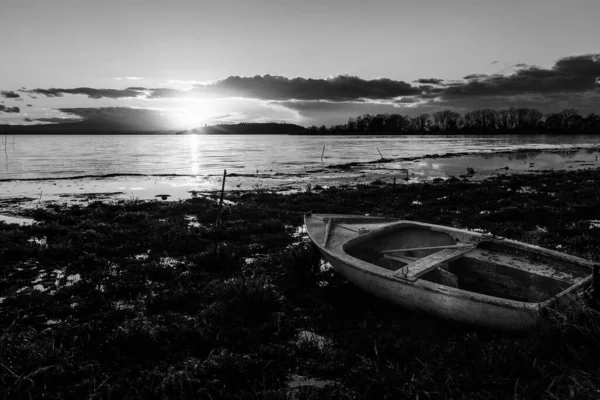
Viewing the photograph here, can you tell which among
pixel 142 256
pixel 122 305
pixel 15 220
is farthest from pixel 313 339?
pixel 15 220

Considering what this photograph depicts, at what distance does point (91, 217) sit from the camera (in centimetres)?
1498

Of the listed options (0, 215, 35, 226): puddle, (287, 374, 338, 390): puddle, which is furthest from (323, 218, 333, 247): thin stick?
(0, 215, 35, 226): puddle

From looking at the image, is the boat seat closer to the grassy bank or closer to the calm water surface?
the grassy bank

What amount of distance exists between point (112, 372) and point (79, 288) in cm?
347

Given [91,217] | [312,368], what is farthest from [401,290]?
[91,217]

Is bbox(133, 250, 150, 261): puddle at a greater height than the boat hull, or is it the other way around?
the boat hull

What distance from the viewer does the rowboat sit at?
525 cm

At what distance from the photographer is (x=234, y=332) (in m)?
5.96

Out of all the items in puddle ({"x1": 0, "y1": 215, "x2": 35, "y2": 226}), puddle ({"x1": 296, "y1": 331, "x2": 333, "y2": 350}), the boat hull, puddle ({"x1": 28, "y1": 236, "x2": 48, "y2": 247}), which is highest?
the boat hull

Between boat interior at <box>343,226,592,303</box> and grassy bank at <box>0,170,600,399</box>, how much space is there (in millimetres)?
878

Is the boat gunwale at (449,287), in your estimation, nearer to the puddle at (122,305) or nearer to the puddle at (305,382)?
the puddle at (305,382)

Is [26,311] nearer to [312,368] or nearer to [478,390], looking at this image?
[312,368]

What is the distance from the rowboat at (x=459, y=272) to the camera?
17.2ft

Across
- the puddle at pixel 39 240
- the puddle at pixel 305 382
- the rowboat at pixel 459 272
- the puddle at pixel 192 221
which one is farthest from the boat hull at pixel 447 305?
the puddle at pixel 39 240
